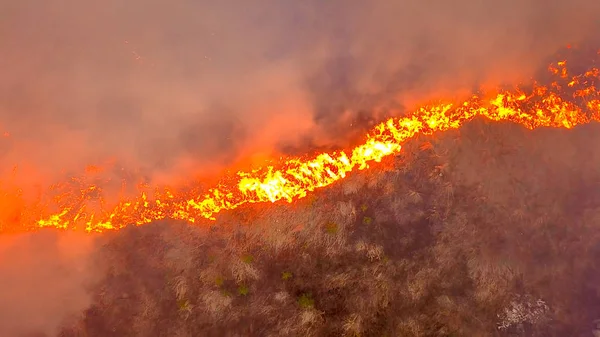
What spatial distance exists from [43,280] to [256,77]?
940 centimetres

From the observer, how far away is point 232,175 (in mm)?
11641

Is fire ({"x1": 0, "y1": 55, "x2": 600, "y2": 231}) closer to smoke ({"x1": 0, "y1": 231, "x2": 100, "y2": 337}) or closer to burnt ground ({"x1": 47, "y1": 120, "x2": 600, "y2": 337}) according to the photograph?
burnt ground ({"x1": 47, "y1": 120, "x2": 600, "y2": 337})

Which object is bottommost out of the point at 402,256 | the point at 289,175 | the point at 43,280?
the point at 402,256

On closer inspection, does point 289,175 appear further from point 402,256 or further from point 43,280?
point 43,280

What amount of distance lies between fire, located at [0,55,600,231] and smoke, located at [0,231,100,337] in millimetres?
541

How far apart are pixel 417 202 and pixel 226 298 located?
658 centimetres

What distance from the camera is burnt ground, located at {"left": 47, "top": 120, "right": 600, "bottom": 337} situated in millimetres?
10570

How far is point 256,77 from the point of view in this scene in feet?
39.3

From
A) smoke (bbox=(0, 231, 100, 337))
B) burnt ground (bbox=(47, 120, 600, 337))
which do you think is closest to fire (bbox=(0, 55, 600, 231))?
burnt ground (bbox=(47, 120, 600, 337))

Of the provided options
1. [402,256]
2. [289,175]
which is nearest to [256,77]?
[289,175]

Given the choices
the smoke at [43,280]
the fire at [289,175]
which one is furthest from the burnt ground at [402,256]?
the smoke at [43,280]

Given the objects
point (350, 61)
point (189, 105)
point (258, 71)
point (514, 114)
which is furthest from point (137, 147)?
point (514, 114)

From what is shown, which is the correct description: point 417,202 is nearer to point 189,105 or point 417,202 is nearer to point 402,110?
point 402,110

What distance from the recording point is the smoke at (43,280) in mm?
11203
